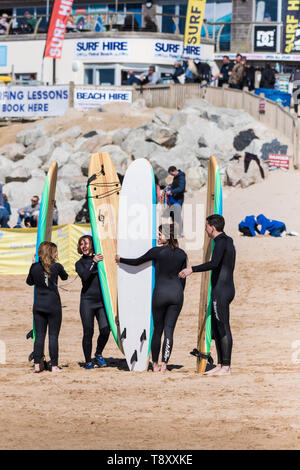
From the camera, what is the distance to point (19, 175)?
28.0m

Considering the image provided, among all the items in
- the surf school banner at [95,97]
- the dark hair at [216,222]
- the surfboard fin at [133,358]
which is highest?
the surf school banner at [95,97]

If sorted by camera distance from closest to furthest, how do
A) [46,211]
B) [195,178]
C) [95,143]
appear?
[46,211]
[195,178]
[95,143]

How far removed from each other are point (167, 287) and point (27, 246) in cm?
Result: 1023

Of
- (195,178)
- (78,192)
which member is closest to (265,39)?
(195,178)

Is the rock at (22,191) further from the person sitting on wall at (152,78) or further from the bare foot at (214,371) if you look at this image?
the bare foot at (214,371)

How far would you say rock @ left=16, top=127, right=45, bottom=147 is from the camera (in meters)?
31.7

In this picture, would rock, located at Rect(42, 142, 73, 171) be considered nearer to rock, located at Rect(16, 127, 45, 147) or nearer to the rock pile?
the rock pile

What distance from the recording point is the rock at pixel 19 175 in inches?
1104

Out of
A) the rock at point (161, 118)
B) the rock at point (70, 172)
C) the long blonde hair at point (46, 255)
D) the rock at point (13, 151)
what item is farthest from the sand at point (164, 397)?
the rock at point (13, 151)

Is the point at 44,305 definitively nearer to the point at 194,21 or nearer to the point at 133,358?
the point at 133,358

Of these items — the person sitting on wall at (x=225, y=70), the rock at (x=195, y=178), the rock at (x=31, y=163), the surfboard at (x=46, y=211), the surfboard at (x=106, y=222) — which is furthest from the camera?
the person sitting on wall at (x=225, y=70)

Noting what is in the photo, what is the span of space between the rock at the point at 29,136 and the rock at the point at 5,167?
1770 millimetres

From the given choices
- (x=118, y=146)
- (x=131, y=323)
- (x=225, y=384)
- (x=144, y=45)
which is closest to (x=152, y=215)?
(x=131, y=323)

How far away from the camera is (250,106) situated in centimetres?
2908
